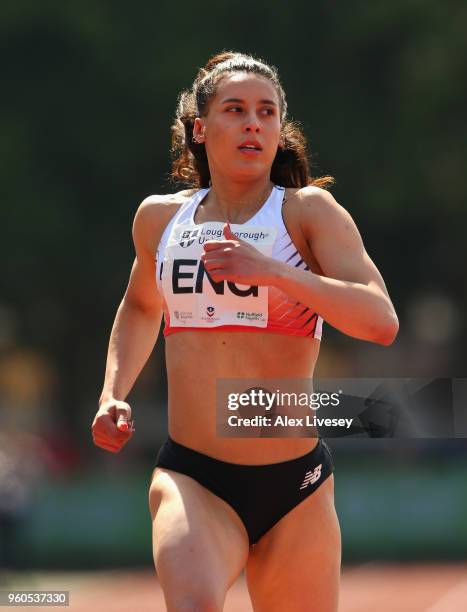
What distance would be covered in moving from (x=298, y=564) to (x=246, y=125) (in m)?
1.43

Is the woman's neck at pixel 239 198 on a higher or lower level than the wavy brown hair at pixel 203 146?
lower

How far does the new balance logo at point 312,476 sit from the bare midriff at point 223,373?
0.27 ft

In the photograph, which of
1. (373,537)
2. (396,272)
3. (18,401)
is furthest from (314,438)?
(18,401)

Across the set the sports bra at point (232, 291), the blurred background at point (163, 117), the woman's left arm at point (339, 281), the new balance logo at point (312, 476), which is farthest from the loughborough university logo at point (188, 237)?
the blurred background at point (163, 117)

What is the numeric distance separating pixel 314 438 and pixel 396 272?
55.7 ft

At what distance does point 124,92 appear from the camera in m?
19.3

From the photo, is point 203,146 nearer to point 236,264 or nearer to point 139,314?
point 139,314

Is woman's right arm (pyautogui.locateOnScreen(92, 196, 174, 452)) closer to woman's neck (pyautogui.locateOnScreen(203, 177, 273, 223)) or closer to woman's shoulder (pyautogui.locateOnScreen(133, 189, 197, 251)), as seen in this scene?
woman's shoulder (pyautogui.locateOnScreen(133, 189, 197, 251))

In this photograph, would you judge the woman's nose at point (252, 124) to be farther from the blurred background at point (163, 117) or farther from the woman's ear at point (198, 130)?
the blurred background at point (163, 117)

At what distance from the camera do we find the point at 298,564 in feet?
13.3

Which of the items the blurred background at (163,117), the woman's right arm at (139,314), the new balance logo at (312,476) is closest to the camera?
the new balance logo at (312,476)

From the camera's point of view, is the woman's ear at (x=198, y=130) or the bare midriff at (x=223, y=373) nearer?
the bare midriff at (x=223, y=373)

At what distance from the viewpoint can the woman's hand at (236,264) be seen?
365cm

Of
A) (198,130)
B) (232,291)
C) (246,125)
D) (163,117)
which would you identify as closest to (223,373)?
(232,291)
